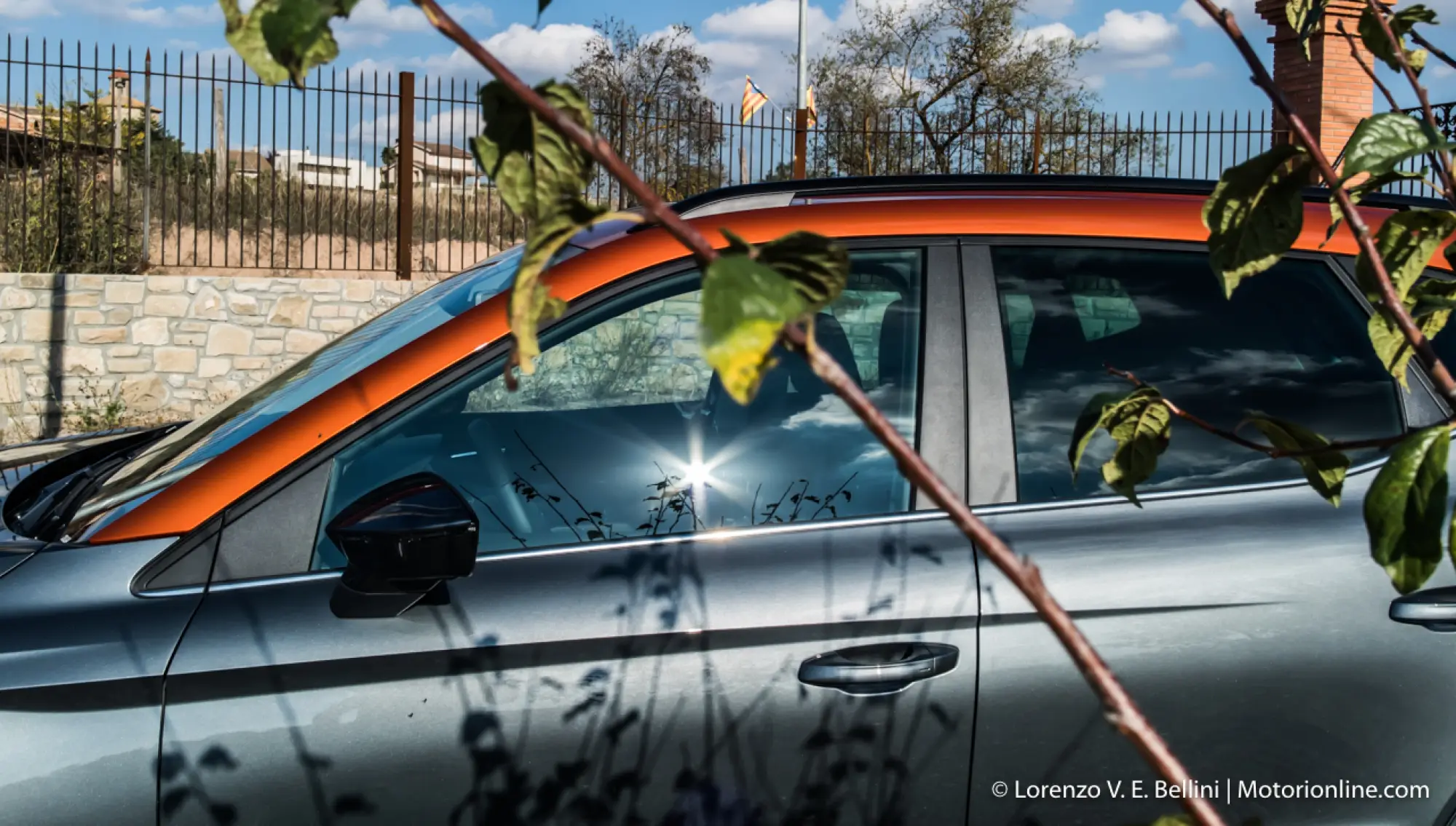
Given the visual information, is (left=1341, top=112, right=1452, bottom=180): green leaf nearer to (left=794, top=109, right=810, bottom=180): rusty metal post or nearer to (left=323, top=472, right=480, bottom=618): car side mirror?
(left=323, top=472, right=480, bottom=618): car side mirror

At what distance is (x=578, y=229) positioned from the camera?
612 millimetres

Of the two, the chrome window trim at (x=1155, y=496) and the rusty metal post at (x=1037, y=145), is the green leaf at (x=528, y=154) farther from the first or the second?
the rusty metal post at (x=1037, y=145)

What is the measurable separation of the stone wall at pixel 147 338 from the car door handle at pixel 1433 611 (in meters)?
8.65

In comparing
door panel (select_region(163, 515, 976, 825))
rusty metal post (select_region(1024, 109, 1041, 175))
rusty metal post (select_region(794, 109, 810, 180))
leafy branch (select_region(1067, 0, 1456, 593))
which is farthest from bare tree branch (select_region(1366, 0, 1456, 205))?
rusty metal post (select_region(1024, 109, 1041, 175))

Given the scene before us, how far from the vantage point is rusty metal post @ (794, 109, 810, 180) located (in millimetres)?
11234

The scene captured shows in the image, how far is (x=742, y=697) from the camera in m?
1.87

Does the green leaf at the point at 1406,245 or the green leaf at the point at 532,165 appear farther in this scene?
the green leaf at the point at 1406,245

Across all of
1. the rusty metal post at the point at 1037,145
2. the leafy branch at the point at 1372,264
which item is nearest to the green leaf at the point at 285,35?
the leafy branch at the point at 1372,264

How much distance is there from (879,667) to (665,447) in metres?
0.56

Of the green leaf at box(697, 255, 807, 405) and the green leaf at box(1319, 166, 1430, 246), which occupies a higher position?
the green leaf at box(1319, 166, 1430, 246)

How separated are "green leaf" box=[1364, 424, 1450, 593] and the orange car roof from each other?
1298mm

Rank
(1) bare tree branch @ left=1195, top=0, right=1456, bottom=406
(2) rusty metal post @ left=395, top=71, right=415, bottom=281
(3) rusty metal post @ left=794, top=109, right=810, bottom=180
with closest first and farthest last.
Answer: (1) bare tree branch @ left=1195, top=0, right=1456, bottom=406 → (2) rusty metal post @ left=395, top=71, right=415, bottom=281 → (3) rusty metal post @ left=794, top=109, right=810, bottom=180

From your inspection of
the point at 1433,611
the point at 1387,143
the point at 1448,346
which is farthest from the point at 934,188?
the point at 1387,143

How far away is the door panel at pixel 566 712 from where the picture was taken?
72.6 inches
